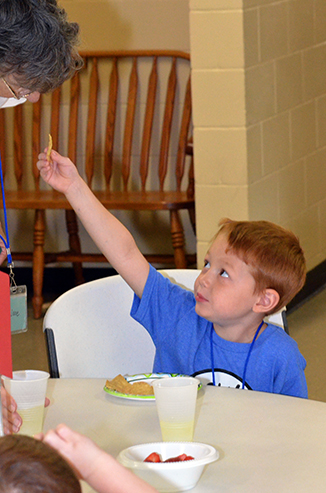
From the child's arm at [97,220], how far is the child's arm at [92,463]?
84cm

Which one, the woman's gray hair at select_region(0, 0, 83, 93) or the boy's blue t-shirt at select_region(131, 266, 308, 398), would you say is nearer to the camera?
the woman's gray hair at select_region(0, 0, 83, 93)

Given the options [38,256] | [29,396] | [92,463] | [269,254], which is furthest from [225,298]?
[38,256]

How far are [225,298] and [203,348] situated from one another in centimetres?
11

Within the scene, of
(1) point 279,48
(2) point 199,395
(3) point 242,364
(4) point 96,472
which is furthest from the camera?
(1) point 279,48

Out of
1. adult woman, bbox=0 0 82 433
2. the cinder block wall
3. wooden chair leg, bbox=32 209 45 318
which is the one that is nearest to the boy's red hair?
adult woman, bbox=0 0 82 433

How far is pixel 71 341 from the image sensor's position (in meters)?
1.58

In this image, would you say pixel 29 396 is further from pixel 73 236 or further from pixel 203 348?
pixel 73 236

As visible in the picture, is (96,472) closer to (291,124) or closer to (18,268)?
(291,124)

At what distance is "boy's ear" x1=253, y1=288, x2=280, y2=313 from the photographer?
1518 mm

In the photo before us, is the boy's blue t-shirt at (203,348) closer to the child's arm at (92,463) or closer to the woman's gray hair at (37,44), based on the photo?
the woman's gray hair at (37,44)

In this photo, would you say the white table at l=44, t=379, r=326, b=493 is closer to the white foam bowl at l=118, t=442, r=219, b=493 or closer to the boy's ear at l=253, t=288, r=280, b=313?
the white foam bowl at l=118, t=442, r=219, b=493

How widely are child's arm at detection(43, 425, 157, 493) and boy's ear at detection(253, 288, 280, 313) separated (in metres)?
0.84

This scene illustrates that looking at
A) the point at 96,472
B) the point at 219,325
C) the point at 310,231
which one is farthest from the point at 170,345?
the point at 310,231

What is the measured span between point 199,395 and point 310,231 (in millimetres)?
2665
